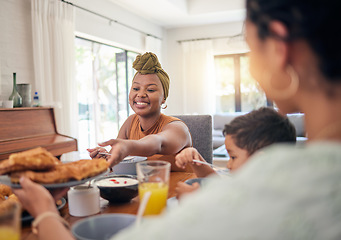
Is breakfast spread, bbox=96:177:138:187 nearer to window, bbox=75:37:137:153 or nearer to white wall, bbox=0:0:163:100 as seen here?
white wall, bbox=0:0:163:100

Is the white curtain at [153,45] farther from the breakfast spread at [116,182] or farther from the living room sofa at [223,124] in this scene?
the breakfast spread at [116,182]

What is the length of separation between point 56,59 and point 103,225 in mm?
3379

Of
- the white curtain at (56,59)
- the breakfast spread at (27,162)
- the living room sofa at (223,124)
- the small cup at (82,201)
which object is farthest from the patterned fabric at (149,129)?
the living room sofa at (223,124)

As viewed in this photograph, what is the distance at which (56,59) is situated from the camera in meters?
3.72

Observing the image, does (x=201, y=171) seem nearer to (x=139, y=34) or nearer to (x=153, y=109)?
(x=153, y=109)

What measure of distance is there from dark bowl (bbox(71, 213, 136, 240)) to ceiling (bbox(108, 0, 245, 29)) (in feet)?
16.0

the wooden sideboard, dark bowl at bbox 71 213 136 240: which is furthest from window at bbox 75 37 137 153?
dark bowl at bbox 71 213 136 240

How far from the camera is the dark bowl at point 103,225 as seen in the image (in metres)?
0.73

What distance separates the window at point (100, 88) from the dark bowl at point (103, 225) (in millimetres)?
4327

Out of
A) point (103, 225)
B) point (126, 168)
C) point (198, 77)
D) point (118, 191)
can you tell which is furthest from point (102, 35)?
point (103, 225)

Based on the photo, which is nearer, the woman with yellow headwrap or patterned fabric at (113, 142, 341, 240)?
A: patterned fabric at (113, 142, 341, 240)

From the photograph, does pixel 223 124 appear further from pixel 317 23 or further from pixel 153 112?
pixel 317 23

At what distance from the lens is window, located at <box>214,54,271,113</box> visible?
6.77m

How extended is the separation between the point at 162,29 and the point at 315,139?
269 inches
